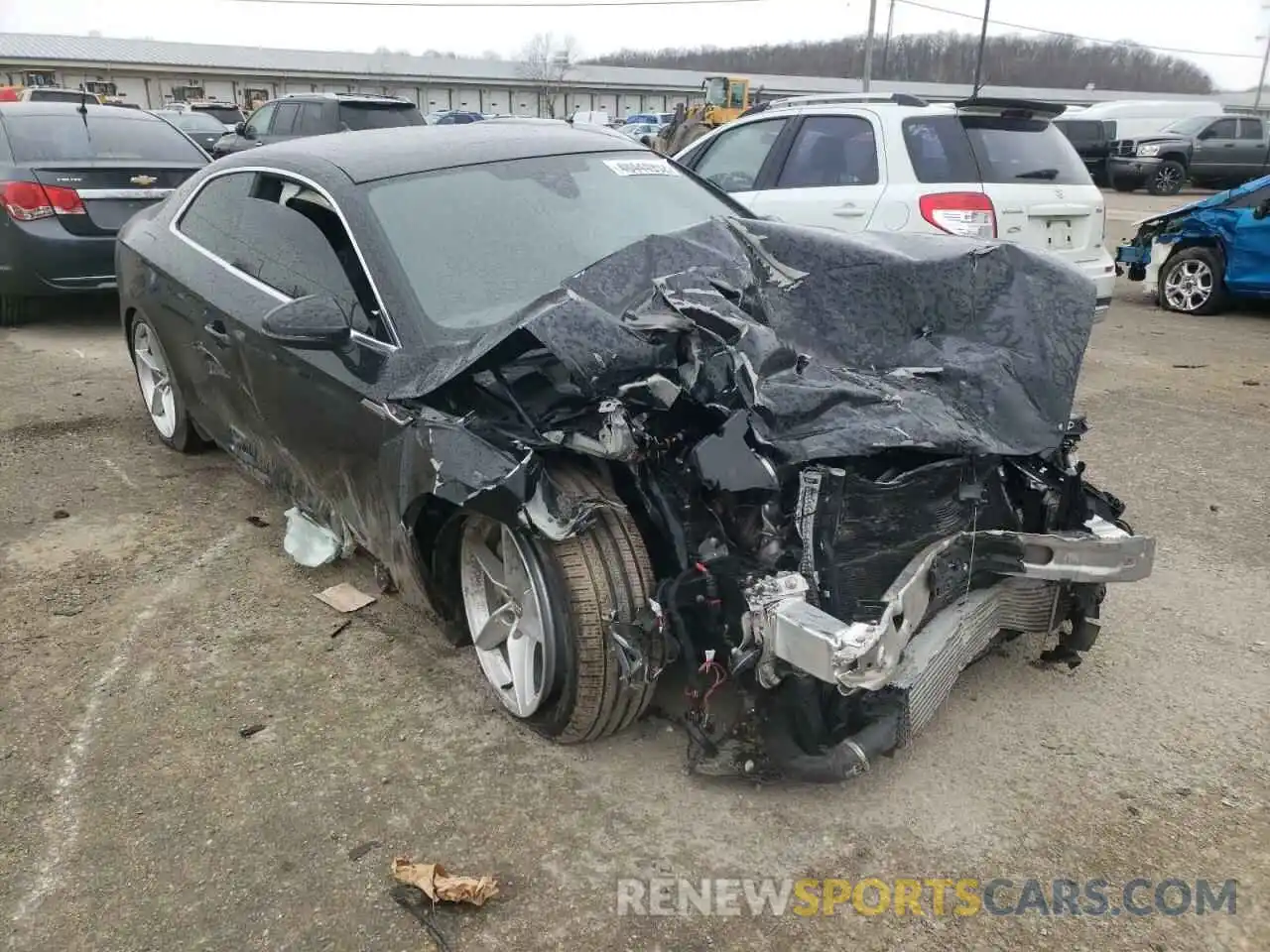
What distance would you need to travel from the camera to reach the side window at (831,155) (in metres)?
6.51

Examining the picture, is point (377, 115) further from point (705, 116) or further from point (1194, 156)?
point (1194, 156)

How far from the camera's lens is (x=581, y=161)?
387 centimetres

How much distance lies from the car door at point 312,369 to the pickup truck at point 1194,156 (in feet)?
76.7

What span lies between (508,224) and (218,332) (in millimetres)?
1369

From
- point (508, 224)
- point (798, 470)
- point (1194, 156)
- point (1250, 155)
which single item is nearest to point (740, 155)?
point (508, 224)

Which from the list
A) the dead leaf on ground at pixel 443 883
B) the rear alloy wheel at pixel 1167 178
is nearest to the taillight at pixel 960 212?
the dead leaf on ground at pixel 443 883

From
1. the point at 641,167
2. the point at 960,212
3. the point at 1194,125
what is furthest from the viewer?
the point at 1194,125

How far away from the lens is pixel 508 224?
3.42 metres

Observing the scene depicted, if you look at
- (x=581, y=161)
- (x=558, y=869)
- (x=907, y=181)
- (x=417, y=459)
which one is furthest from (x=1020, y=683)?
(x=907, y=181)

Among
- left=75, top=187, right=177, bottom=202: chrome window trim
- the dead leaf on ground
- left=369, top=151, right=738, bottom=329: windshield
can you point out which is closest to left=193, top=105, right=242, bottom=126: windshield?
left=75, top=187, right=177, bottom=202: chrome window trim

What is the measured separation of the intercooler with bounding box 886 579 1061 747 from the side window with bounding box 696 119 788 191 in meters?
4.90

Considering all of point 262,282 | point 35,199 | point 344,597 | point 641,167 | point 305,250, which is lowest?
point 344,597

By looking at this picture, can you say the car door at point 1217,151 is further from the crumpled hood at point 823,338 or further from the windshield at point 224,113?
the windshield at point 224,113

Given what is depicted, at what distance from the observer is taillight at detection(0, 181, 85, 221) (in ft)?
23.9
